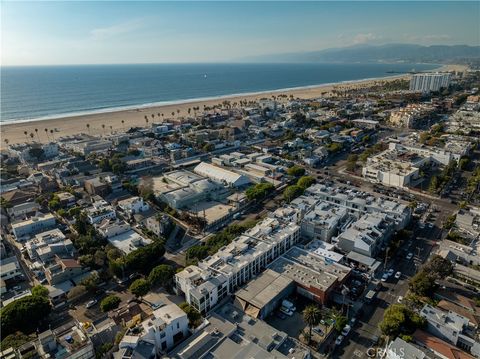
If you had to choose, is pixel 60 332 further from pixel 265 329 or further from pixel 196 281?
pixel 265 329

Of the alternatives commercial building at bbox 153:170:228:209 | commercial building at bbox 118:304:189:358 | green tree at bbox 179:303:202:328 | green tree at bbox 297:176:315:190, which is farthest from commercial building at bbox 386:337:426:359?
commercial building at bbox 153:170:228:209

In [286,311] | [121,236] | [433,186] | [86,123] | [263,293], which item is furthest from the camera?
[86,123]

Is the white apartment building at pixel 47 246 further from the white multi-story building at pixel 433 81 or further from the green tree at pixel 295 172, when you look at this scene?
the white multi-story building at pixel 433 81

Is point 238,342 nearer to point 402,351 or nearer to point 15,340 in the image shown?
point 402,351

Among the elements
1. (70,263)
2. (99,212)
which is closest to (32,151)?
(99,212)

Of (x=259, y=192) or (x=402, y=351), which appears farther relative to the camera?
(x=259, y=192)

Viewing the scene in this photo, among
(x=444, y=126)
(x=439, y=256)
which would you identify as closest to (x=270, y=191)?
(x=439, y=256)

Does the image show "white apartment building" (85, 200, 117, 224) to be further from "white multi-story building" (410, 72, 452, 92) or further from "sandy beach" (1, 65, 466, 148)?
"white multi-story building" (410, 72, 452, 92)

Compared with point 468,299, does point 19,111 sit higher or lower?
higher
